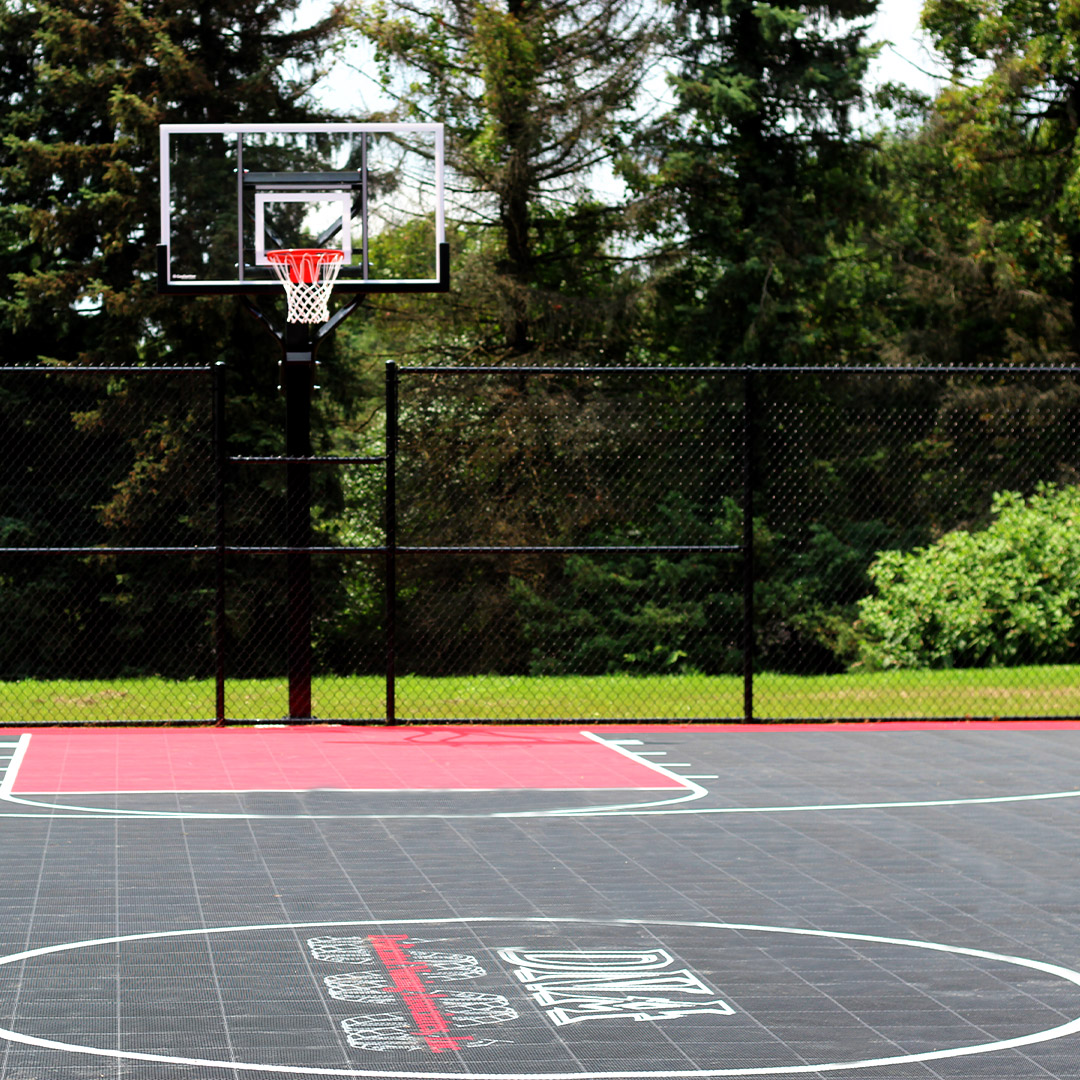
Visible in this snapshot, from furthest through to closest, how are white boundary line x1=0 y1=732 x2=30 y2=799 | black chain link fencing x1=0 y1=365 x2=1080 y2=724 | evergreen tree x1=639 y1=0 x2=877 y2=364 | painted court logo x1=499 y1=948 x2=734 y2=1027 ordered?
evergreen tree x1=639 y1=0 x2=877 y2=364 < black chain link fencing x1=0 y1=365 x2=1080 y2=724 < white boundary line x1=0 y1=732 x2=30 y2=799 < painted court logo x1=499 y1=948 x2=734 y2=1027

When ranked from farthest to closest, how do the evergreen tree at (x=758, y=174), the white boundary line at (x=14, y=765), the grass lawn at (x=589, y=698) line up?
the evergreen tree at (x=758, y=174)
the grass lawn at (x=589, y=698)
the white boundary line at (x=14, y=765)

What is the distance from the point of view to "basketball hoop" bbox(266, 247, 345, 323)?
12.6 m

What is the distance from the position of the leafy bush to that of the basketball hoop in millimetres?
9240

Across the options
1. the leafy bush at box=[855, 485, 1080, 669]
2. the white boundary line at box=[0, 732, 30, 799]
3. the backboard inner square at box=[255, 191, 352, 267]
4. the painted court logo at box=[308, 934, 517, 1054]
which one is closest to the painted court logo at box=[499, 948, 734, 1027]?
the painted court logo at box=[308, 934, 517, 1054]

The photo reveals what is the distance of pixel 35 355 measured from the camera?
25.8m

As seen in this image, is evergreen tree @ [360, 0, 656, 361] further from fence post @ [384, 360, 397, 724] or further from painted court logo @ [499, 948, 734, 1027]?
painted court logo @ [499, 948, 734, 1027]

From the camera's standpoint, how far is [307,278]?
12742mm

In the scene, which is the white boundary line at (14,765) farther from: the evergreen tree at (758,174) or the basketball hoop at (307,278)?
the evergreen tree at (758,174)

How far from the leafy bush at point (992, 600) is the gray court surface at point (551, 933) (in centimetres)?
854

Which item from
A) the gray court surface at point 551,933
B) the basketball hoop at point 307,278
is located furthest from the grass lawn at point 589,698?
the gray court surface at point 551,933

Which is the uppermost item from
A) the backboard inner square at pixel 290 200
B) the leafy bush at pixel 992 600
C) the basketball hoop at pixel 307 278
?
the backboard inner square at pixel 290 200

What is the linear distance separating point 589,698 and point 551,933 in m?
11.0

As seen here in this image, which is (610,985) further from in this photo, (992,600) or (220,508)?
(992,600)

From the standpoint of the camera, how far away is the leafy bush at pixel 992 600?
18297 mm
